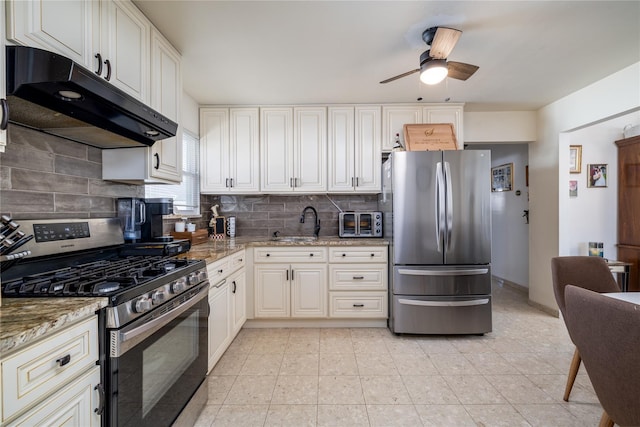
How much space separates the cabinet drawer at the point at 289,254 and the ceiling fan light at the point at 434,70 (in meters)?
1.80

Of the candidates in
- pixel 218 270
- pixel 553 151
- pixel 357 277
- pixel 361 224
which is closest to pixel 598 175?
pixel 553 151

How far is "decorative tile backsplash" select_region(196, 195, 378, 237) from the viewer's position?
350cm

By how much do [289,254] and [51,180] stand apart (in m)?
1.91

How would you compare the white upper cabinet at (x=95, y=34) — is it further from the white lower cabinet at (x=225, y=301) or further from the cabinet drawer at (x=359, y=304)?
the cabinet drawer at (x=359, y=304)

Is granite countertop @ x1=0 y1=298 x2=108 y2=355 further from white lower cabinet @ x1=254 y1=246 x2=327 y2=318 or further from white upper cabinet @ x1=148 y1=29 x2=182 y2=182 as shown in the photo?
white lower cabinet @ x1=254 y1=246 x2=327 y2=318

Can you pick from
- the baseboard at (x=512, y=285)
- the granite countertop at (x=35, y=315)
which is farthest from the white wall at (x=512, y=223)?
the granite countertop at (x=35, y=315)

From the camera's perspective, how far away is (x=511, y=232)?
4422 millimetres

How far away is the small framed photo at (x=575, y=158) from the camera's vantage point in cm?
336

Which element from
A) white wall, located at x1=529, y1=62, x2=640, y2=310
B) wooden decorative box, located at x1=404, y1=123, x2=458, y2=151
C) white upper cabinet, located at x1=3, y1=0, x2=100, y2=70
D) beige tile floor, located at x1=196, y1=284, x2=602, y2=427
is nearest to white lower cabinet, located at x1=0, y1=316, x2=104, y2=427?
beige tile floor, located at x1=196, y1=284, x2=602, y2=427

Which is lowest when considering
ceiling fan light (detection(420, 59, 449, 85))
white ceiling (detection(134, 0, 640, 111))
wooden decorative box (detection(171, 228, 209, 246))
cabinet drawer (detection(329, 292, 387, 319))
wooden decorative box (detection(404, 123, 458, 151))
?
cabinet drawer (detection(329, 292, 387, 319))

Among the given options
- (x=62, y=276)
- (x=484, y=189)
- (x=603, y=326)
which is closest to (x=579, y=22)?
(x=484, y=189)

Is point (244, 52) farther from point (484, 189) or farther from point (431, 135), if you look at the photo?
point (484, 189)

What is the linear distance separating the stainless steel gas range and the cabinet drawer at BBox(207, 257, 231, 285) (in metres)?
0.23

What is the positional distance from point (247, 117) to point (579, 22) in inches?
115
